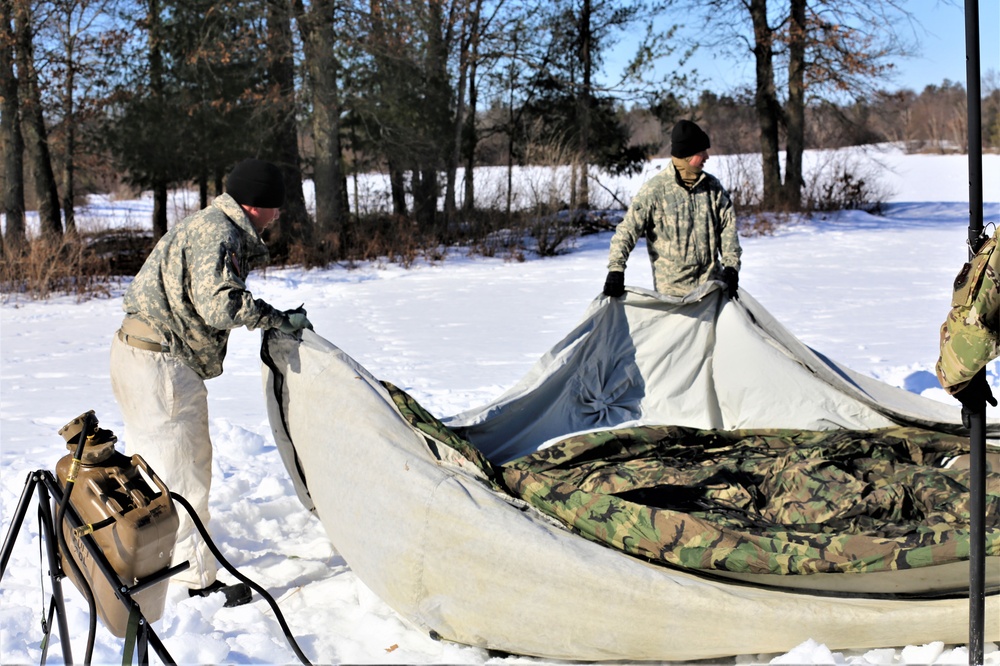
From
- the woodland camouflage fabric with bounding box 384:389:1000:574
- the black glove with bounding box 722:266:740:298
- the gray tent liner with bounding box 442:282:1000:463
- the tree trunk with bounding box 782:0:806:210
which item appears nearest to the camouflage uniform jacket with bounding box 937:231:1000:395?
the woodland camouflage fabric with bounding box 384:389:1000:574

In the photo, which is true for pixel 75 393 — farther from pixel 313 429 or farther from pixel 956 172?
pixel 956 172

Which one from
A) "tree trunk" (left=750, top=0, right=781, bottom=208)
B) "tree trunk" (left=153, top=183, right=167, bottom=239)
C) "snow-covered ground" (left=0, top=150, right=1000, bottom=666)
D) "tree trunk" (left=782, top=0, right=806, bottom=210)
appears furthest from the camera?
"tree trunk" (left=750, top=0, right=781, bottom=208)

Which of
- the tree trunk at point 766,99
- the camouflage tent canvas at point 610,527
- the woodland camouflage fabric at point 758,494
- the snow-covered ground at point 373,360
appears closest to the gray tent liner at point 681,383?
the camouflage tent canvas at point 610,527

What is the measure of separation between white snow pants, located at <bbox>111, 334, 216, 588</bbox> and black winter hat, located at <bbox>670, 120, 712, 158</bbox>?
2.80m

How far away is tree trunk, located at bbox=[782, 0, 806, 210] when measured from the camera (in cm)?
1852

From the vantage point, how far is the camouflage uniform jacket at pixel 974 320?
202cm

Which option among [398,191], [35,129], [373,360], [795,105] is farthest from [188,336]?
[795,105]

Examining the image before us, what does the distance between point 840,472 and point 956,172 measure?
30.0 metres

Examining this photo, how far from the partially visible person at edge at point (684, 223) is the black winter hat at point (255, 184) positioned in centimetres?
210

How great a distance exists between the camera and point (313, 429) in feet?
10.6

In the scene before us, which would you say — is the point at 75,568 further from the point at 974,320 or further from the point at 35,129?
the point at 35,129

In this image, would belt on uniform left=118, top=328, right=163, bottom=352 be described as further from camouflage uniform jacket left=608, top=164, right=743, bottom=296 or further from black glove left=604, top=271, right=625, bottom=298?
camouflage uniform jacket left=608, top=164, right=743, bottom=296

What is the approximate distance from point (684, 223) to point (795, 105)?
15344mm

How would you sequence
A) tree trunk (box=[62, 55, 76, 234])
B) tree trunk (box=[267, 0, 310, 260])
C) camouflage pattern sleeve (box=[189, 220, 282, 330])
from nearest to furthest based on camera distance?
camouflage pattern sleeve (box=[189, 220, 282, 330])
tree trunk (box=[267, 0, 310, 260])
tree trunk (box=[62, 55, 76, 234])
